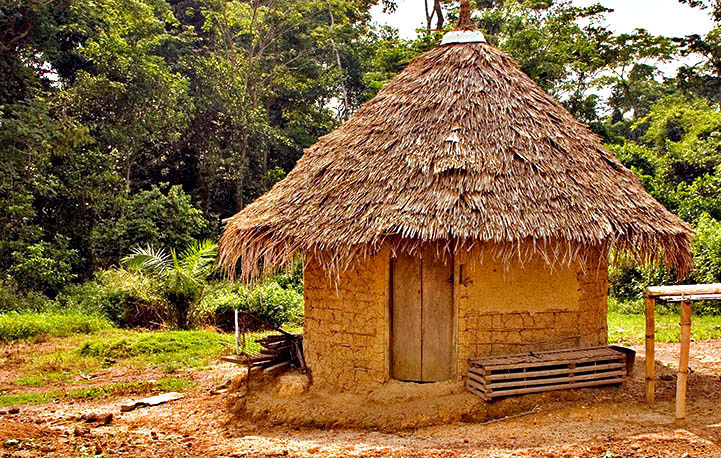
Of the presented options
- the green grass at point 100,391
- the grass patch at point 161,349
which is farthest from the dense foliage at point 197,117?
the green grass at point 100,391

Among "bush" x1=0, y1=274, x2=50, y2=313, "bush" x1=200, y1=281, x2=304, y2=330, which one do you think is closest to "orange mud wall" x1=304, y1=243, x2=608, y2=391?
"bush" x1=200, y1=281, x2=304, y2=330

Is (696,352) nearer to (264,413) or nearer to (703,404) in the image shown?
(703,404)

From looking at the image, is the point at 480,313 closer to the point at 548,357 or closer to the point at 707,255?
the point at 548,357

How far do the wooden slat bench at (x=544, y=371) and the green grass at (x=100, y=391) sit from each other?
4.32 meters

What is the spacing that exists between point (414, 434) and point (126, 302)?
963 centimetres

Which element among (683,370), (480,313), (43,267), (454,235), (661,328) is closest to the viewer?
(683,370)

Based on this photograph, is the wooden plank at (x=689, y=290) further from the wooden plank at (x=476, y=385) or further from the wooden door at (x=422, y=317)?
the wooden door at (x=422, y=317)

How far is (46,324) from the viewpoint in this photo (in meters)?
12.6

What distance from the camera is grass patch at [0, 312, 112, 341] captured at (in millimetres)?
12086

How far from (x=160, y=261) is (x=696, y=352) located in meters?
9.77

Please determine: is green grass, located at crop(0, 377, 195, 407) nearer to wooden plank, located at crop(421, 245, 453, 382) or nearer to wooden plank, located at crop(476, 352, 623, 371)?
wooden plank, located at crop(421, 245, 453, 382)

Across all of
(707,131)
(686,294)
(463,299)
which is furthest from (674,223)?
(707,131)

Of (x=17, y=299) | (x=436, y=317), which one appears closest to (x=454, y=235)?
(x=436, y=317)

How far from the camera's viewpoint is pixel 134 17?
18797 mm
